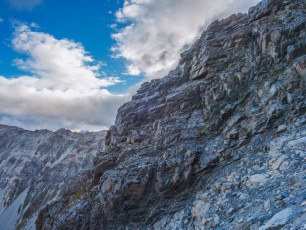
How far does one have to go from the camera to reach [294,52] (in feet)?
92.8

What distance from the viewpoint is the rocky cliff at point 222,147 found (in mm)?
17688

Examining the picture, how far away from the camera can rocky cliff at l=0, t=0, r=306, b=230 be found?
58.0 feet

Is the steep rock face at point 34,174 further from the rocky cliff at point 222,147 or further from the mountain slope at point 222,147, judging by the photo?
the mountain slope at point 222,147

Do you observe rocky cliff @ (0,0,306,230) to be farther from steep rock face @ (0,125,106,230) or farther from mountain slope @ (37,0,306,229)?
steep rock face @ (0,125,106,230)

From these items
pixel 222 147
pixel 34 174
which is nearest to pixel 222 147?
pixel 222 147

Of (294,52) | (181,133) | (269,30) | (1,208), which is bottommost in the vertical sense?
(1,208)

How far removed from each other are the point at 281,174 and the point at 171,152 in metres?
17.6

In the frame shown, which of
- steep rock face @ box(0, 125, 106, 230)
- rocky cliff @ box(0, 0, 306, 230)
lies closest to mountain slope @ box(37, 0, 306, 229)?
rocky cliff @ box(0, 0, 306, 230)

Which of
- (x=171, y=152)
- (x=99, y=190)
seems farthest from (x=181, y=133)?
(x=99, y=190)

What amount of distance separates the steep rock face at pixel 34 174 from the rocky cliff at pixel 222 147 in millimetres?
83079

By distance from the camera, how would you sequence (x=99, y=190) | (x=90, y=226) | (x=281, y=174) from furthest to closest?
(x=99, y=190) < (x=90, y=226) < (x=281, y=174)

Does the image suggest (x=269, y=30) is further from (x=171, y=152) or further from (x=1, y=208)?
(x=1, y=208)

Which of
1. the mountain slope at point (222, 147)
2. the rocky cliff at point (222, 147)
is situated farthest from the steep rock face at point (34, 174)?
the mountain slope at point (222, 147)

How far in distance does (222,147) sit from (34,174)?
635 ft
